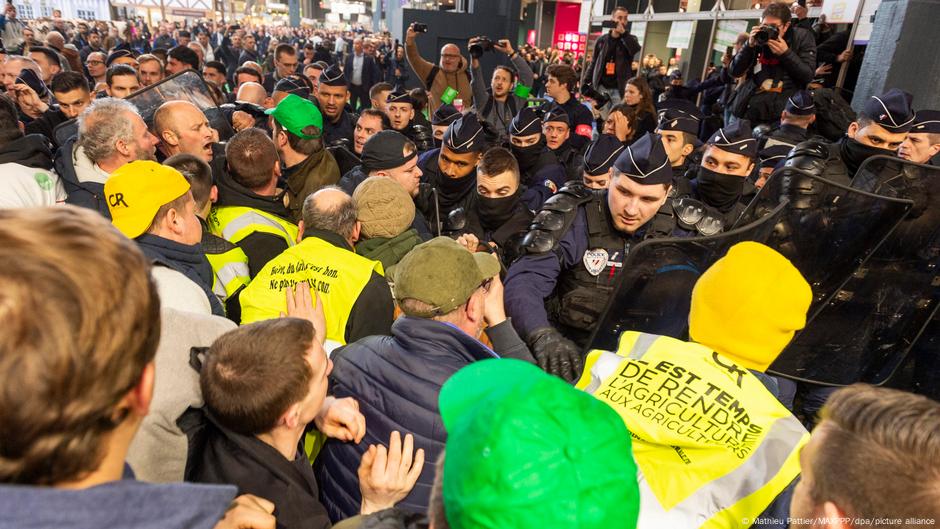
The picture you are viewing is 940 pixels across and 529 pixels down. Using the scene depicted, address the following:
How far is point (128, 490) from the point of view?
0.76 m

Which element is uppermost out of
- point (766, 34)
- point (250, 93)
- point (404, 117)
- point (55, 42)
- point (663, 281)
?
point (766, 34)

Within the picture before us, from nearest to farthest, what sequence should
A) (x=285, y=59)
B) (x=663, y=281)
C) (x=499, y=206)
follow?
(x=663, y=281) → (x=499, y=206) → (x=285, y=59)

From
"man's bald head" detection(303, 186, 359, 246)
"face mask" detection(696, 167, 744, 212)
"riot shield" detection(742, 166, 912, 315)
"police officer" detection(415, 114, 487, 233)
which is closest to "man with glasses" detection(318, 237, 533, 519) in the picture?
"man's bald head" detection(303, 186, 359, 246)

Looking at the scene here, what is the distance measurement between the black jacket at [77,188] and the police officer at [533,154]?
9.69 ft

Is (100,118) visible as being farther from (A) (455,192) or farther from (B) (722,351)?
(B) (722,351)

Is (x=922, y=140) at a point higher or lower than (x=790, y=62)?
lower

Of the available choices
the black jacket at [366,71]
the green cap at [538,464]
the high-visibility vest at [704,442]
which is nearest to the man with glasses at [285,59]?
the black jacket at [366,71]

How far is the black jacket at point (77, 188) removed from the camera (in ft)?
10.0

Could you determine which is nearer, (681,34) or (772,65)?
(772,65)

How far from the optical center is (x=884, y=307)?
258cm

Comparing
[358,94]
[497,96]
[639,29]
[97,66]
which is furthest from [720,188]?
[358,94]

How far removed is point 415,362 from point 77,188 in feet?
8.63

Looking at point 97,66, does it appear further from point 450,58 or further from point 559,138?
point 559,138

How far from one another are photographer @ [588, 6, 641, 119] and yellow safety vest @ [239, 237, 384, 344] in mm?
6457
